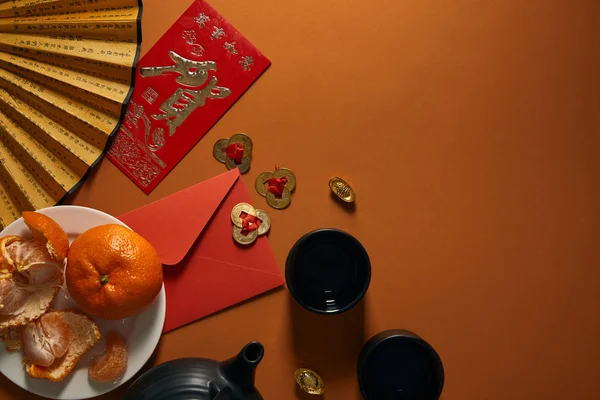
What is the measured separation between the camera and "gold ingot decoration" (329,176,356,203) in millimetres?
958

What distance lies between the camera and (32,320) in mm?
824

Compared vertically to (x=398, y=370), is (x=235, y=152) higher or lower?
higher

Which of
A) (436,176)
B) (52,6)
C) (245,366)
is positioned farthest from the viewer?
(436,176)

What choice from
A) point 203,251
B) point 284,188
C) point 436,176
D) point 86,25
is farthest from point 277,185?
point 86,25

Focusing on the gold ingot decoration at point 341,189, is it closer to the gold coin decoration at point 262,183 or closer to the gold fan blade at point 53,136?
the gold coin decoration at point 262,183

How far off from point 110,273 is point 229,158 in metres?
0.27

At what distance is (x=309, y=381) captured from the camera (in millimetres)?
937

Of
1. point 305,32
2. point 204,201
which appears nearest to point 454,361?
point 204,201

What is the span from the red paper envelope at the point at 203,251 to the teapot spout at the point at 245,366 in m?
0.16

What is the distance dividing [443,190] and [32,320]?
0.67 meters

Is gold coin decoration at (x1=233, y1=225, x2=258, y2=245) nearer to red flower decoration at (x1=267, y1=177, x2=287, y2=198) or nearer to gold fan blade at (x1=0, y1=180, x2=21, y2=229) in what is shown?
red flower decoration at (x1=267, y1=177, x2=287, y2=198)

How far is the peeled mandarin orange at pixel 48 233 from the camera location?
795 mm

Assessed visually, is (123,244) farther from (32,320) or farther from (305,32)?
(305,32)

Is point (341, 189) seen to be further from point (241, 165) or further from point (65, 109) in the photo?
point (65, 109)
